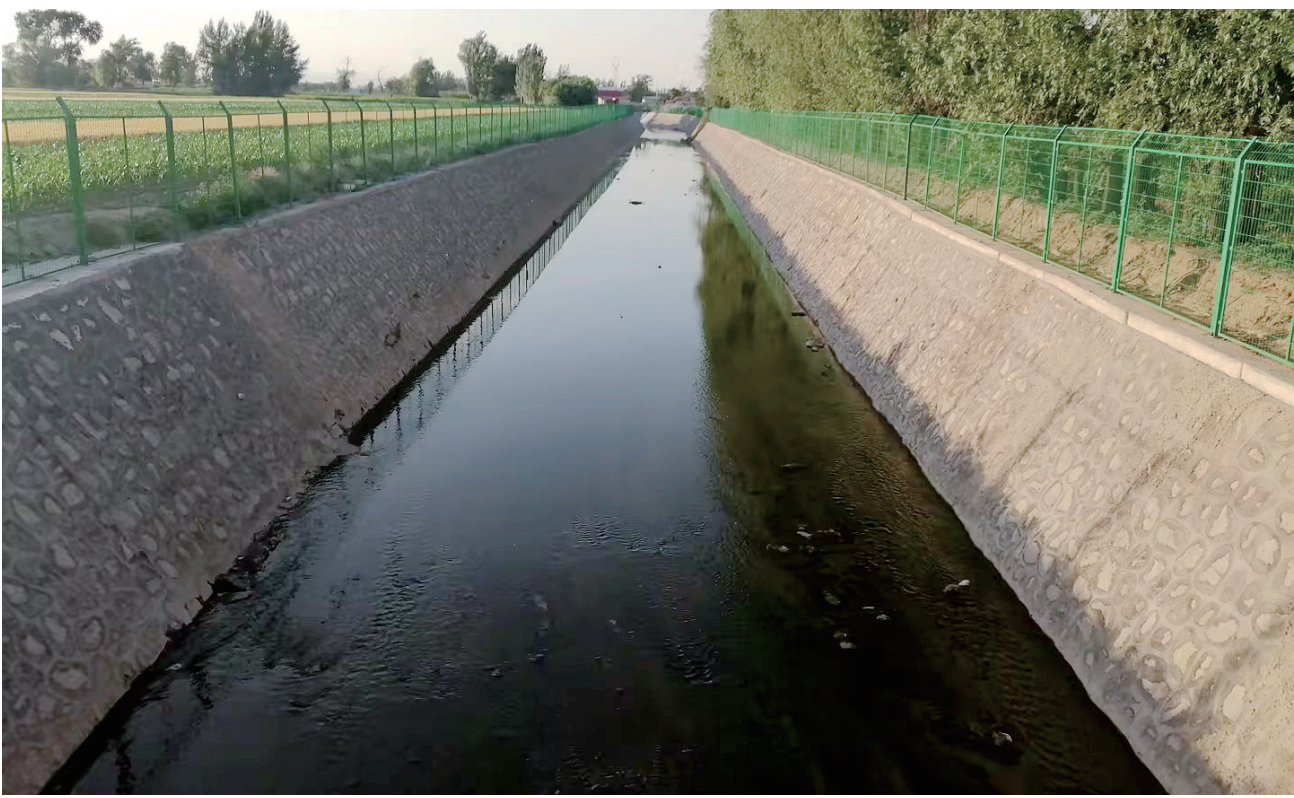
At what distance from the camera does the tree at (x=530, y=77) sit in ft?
319

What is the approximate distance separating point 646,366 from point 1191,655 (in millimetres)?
11362

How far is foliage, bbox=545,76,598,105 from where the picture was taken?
95438mm

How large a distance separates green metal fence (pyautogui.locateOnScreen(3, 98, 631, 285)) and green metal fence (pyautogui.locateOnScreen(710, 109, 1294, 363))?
436 inches

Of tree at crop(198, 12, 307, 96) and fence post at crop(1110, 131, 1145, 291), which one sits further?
tree at crop(198, 12, 307, 96)

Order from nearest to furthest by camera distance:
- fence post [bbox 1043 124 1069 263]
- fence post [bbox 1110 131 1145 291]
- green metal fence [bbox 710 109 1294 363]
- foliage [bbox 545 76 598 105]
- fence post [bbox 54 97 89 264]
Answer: green metal fence [bbox 710 109 1294 363]
fence post [bbox 54 97 89 264]
fence post [bbox 1110 131 1145 291]
fence post [bbox 1043 124 1069 263]
foliage [bbox 545 76 598 105]

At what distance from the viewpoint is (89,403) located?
28.4 ft

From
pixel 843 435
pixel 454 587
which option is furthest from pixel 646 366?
pixel 454 587

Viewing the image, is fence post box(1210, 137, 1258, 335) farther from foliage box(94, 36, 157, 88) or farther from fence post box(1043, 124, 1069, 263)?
foliage box(94, 36, 157, 88)

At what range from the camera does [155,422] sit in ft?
30.7

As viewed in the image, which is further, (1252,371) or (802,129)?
(802,129)

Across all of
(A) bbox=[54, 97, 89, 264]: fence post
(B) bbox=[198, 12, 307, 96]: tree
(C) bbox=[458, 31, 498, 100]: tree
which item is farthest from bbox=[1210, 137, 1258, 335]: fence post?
(C) bbox=[458, 31, 498, 100]: tree

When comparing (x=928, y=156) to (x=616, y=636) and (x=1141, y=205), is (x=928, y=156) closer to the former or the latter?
(x=1141, y=205)

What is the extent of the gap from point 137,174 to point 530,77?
8871 centimetres

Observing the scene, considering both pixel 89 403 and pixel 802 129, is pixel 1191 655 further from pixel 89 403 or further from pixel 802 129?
pixel 802 129
